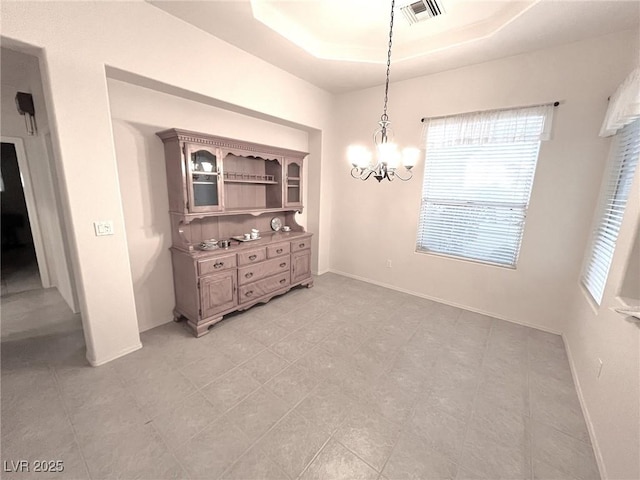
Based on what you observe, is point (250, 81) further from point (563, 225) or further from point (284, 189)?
point (563, 225)

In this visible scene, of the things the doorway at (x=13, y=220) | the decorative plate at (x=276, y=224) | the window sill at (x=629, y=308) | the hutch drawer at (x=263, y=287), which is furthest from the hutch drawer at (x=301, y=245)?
the doorway at (x=13, y=220)

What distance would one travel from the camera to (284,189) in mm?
3422

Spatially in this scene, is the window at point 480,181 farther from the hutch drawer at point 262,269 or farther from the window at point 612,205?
the hutch drawer at point 262,269

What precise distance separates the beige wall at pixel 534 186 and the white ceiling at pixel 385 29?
19cm

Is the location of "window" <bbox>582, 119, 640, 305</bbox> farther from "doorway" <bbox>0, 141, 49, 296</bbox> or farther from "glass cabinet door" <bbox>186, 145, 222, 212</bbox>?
"doorway" <bbox>0, 141, 49, 296</bbox>

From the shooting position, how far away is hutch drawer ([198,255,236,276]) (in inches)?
97.2

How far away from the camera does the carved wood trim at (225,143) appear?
7.59 ft

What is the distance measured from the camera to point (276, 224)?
373 centimetres

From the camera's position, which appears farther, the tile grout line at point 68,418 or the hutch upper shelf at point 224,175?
the hutch upper shelf at point 224,175

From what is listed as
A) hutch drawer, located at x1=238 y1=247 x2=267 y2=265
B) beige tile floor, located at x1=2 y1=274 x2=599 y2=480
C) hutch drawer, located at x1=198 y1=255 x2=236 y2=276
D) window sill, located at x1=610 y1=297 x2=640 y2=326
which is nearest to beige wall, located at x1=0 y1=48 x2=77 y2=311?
beige tile floor, located at x1=2 y1=274 x2=599 y2=480

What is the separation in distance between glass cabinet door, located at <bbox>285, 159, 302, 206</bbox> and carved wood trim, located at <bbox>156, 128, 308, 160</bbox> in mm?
172

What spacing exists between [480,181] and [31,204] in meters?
5.85

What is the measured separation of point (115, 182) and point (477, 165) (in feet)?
11.9

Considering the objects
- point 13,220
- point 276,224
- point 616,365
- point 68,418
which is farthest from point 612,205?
point 13,220
